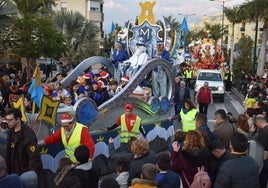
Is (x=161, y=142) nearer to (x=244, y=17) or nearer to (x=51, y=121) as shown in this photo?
(x=51, y=121)

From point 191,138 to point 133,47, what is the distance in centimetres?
966

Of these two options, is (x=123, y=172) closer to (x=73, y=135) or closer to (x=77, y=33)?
(x=73, y=135)

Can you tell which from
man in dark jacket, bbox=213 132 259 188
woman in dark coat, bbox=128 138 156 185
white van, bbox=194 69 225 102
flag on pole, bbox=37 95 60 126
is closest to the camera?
man in dark jacket, bbox=213 132 259 188

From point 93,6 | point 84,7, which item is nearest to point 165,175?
point 84,7

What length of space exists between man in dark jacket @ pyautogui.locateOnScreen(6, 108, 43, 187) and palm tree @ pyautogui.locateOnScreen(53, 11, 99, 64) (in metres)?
26.9

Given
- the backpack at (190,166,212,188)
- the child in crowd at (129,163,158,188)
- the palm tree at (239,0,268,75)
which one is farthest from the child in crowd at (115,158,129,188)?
the palm tree at (239,0,268,75)

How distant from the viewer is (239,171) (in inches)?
180

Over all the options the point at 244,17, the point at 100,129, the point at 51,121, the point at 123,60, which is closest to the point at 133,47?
the point at 123,60

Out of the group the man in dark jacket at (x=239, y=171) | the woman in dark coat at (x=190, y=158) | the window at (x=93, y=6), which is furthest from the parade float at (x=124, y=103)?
the window at (x=93, y=6)

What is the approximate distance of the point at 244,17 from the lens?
2950 cm

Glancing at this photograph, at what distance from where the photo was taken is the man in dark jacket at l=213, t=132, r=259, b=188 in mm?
4566

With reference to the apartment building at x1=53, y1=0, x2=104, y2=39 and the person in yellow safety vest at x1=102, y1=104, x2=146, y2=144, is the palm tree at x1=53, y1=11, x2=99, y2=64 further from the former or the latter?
the person in yellow safety vest at x1=102, y1=104, x2=146, y2=144

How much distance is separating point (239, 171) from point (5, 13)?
13.7 meters

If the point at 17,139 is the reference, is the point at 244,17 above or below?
above
